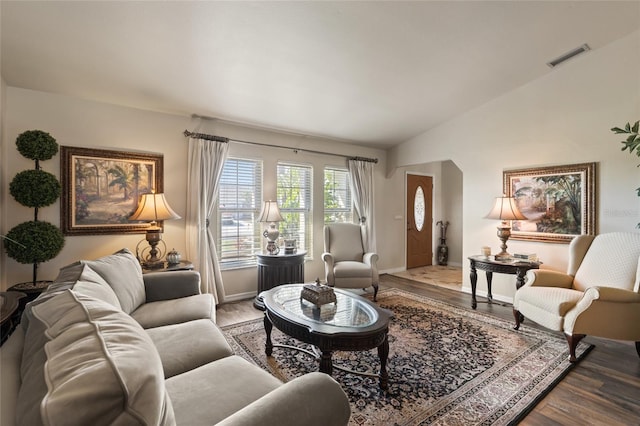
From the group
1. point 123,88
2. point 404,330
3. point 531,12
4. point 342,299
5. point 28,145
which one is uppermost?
point 531,12

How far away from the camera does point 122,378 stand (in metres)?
0.65

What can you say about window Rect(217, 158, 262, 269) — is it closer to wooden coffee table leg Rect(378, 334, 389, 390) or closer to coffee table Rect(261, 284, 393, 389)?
coffee table Rect(261, 284, 393, 389)

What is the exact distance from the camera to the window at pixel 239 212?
13.3 feet

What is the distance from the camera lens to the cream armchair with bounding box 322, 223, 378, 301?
3.97 meters

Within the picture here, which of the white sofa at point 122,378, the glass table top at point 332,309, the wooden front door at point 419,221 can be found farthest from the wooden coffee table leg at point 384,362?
the wooden front door at point 419,221

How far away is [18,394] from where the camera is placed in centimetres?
76

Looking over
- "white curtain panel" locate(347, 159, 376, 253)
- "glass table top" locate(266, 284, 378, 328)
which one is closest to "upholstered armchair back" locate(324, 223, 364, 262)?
"white curtain panel" locate(347, 159, 376, 253)

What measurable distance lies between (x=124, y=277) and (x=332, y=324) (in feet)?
5.13

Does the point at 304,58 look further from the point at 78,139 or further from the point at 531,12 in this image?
the point at 78,139

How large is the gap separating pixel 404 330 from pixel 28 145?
4.05 metres

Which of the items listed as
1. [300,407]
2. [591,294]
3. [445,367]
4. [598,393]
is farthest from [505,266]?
[300,407]

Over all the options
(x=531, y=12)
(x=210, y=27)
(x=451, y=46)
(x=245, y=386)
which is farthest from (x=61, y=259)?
(x=531, y=12)

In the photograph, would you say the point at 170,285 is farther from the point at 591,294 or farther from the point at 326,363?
the point at 591,294

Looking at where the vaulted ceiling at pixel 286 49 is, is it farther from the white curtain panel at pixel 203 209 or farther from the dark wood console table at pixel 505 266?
the dark wood console table at pixel 505 266
